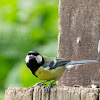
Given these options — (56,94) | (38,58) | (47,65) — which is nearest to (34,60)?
(38,58)

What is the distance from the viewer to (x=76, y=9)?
16.0 ft

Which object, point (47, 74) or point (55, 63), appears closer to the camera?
point (47, 74)

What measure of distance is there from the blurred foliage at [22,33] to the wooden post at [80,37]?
1.06 meters

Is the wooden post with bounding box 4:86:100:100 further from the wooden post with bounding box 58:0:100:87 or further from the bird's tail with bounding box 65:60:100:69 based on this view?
the wooden post with bounding box 58:0:100:87


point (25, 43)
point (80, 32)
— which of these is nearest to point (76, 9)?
point (80, 32)

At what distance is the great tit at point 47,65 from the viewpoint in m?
4.56

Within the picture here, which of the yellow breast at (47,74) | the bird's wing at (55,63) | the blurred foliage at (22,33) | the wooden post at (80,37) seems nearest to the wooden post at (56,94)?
the yellow breast at (47,74)

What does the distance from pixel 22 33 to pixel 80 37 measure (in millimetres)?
1909

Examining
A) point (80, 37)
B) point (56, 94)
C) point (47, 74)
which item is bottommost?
point (56, 94)

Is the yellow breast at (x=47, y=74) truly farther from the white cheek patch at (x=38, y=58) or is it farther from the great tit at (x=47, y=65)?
the white cheek patch at (x=38, y=58)

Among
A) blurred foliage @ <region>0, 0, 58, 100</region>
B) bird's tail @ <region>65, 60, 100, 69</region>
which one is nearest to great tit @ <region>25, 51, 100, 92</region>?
bird's tail @ <region>65, 60, 100, 69</region>

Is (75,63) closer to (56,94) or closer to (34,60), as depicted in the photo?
(34,60)

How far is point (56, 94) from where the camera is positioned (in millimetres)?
3711

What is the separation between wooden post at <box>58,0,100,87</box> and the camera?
15.6 feet
